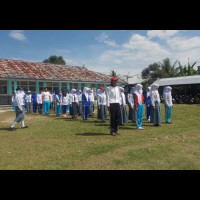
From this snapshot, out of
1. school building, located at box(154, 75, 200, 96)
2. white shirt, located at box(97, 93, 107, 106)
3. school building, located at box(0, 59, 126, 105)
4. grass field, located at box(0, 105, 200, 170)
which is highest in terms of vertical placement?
school building, located at box(0, 59, 126, 105)

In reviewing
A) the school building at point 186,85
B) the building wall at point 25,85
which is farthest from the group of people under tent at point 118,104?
the school building at point 186,85

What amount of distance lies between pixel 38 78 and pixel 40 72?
6.48ft

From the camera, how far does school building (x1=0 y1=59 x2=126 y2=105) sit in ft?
65.7

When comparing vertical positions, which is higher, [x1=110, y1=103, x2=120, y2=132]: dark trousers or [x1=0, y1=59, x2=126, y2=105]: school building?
[x1=0, y1=59, x2=126, y2=105]: school building

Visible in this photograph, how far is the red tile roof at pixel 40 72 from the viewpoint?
2088 cm

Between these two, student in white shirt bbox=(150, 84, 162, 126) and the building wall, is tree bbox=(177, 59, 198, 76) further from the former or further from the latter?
student in white shirt bbox=(150, 84, 162, 126)

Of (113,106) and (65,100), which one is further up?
(65,100)

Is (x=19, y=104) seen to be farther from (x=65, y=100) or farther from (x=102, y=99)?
(x=65, y=100)

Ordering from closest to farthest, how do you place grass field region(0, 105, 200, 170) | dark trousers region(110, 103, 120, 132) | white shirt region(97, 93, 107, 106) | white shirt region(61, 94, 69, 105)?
grass field region(0, 105, 200, 170) < dark trousers region(110, 103, 120, 132) < white shirt region(97, 93, 107, 106) < white shirt region(61, 94, 69, 105)

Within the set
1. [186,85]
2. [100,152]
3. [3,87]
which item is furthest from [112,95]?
[186,85]

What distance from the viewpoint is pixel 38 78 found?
2175cm

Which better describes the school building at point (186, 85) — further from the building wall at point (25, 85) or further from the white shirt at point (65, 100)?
the white shirt at point (65, 100)

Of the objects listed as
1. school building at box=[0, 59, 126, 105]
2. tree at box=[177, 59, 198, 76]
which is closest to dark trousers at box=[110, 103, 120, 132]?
school building at box=[0, 59, 126, 105]

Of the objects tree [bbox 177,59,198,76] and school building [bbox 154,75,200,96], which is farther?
tree [bbox 177,59,198,76]
